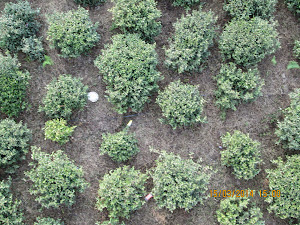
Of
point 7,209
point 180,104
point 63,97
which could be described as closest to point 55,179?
point 7,209

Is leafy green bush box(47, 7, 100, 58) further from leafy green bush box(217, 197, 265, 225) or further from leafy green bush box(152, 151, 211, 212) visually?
leafy green bush box(217, 197, 265, 225)

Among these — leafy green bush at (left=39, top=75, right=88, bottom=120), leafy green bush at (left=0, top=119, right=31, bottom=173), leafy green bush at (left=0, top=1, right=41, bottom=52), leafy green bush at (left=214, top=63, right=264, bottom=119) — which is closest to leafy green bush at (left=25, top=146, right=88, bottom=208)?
leafy green bush at (left=0, top=119, right=31, bottom=173)

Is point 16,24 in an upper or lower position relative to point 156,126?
upper

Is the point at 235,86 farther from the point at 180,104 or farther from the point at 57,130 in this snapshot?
the point at 57,130

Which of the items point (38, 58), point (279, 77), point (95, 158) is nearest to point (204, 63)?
point (279, 77)

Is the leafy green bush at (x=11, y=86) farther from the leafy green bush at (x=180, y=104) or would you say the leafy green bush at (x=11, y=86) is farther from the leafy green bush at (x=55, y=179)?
the leafy green bush at (x=180, y=104)

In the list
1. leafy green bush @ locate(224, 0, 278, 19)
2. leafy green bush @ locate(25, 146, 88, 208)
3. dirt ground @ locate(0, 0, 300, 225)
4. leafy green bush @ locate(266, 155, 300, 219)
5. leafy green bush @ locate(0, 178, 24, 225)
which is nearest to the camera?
leafy green bush @ locate(0, 178, 24, 225)

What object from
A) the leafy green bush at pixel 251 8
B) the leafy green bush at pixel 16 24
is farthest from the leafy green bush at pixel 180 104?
the leafy green bush at pixel 16 24
